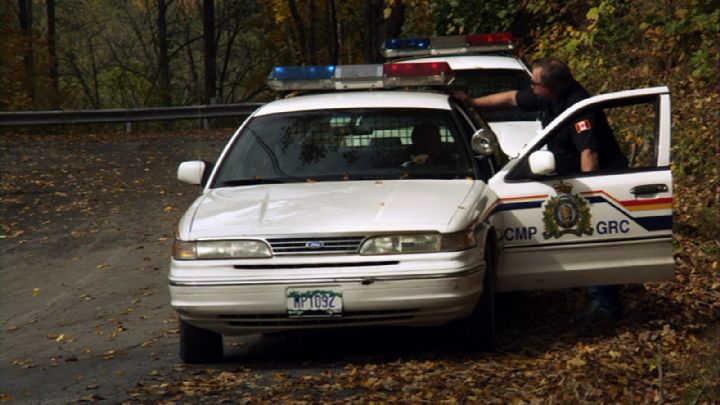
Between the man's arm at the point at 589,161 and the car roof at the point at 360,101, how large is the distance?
95 cm

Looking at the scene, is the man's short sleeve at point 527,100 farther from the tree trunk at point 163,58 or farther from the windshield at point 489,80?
the tree trunk at point 163,58

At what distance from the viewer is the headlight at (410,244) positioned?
7617 mm

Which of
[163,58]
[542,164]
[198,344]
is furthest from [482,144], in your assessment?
[163,58]

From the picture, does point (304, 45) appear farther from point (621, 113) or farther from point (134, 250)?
point (134, 250)

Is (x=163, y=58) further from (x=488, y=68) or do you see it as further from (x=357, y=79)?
(x=357, y=79)

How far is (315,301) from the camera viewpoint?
759 centimetres

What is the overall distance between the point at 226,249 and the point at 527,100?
3303 millimetres

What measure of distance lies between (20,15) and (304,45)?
11040mm

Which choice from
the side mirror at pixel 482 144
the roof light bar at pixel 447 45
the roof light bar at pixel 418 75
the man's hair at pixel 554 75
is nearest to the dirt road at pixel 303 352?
the side mirror at pixel 482 144

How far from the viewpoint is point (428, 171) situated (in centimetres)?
884

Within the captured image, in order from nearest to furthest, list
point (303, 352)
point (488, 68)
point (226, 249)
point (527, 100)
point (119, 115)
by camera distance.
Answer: point (226, 249), point (303, 352), point (527, 100), point (488, 68), point (119, 115)

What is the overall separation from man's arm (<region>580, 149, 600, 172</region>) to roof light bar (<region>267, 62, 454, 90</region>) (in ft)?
4.12

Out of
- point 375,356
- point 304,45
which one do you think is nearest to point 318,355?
point 375,356

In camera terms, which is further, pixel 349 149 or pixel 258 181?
pixel 349 149
